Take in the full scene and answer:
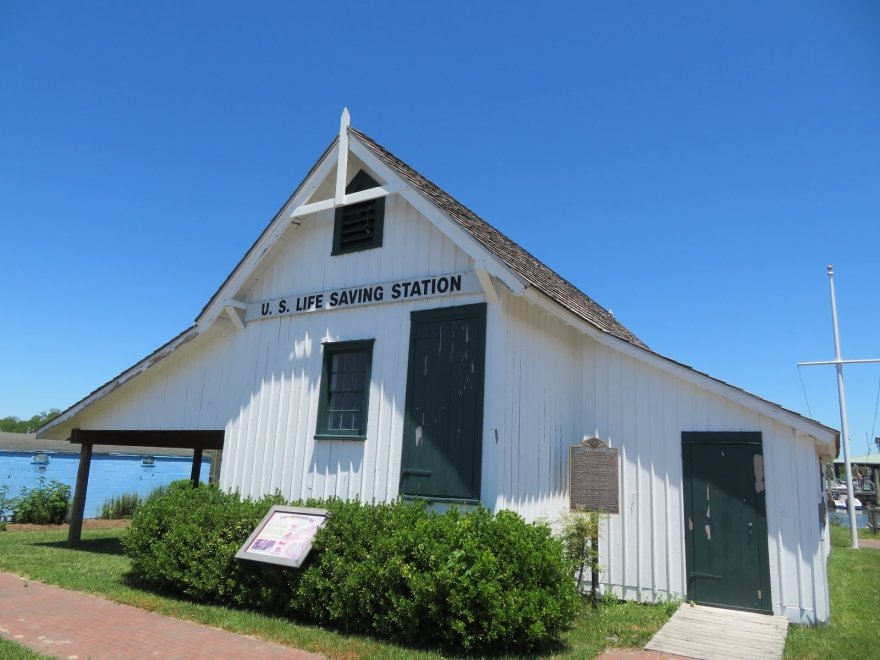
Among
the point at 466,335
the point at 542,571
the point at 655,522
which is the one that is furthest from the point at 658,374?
the point at 542,571

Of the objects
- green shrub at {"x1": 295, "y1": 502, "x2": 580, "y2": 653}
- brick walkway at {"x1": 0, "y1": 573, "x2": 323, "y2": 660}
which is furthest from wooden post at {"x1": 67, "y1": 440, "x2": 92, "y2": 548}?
green shrub at {"x1": 295, "y1": 502, "x2": 580, "y2": 653}

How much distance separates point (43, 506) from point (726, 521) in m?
21.1

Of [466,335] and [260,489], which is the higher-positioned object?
[466,335]

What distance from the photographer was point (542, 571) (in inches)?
283

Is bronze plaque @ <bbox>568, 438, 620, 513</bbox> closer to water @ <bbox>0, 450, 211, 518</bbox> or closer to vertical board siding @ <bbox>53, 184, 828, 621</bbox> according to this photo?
vertical board siding @ <bbox>53, 184, 828, 621</bbox>

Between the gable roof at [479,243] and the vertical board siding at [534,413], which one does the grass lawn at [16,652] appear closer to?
the vertical board siding at [534,413]

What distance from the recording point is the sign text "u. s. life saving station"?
9.45 meters

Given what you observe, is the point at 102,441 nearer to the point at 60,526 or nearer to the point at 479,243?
the point at 60,526

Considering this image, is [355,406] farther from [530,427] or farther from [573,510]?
[573,510]

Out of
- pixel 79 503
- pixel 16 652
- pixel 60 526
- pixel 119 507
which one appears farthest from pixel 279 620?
pixel 119 507

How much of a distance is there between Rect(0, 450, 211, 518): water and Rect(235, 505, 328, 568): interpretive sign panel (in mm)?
19872

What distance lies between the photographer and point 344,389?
1041cm

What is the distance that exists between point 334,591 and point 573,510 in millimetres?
3871

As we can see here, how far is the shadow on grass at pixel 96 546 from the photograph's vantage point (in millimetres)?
14492
